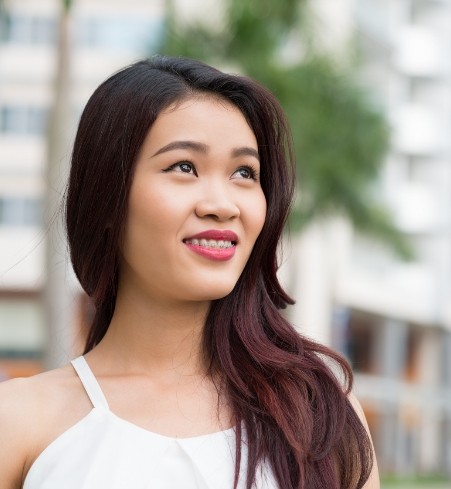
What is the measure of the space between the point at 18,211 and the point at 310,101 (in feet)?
48.4

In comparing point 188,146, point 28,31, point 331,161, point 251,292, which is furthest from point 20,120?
point 188,146

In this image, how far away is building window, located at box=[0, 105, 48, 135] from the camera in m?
43.8

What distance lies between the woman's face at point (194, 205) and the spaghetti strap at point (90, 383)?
25 cm

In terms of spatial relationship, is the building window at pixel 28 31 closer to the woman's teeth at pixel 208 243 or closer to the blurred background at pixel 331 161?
the blurred background at pixel 331 161

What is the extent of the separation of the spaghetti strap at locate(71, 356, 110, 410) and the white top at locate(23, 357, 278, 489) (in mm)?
43

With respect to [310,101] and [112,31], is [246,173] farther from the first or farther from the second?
[112,31]

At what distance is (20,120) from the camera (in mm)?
43938

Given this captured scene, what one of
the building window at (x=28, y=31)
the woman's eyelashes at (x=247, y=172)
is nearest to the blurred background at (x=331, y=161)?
the building window at (x=28, y=31)

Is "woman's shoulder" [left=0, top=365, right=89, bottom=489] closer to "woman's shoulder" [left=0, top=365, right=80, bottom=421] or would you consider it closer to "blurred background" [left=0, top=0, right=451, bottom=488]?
"woman's shoulder" [left=0, top=365, right=80, bottom=421]

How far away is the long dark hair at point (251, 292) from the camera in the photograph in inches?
140

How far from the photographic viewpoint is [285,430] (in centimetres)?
355

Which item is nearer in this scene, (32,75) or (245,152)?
(245,152)

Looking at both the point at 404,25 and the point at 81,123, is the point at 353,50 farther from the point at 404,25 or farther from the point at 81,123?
the point at 81,123

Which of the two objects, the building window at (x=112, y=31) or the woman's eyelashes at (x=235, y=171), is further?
the building window at (x=112, y=31)
